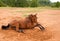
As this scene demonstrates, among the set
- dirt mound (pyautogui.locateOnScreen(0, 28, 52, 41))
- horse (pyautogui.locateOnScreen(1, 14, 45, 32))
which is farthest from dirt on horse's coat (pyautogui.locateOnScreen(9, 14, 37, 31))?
dirt mound (pyautogui.locateOnScreen(0, 28, 52, 41))

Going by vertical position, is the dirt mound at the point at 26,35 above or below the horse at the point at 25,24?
below

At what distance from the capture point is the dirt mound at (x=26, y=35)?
263 inches

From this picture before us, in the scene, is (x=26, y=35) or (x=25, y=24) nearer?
(x=26, y=35)

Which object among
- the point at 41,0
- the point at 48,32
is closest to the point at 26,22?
the point at 48,32

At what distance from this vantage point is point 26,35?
7047 mm

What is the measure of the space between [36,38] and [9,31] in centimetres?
122

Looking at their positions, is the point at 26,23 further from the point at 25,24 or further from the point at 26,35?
the point at 26,35

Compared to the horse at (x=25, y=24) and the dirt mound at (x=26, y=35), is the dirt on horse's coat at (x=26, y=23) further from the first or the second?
the dirt mound at (x=26, y=35)

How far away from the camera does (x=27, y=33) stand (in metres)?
7.26

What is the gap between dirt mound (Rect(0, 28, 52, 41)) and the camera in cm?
668

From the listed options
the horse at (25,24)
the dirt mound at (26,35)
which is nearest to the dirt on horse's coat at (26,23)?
the horse at (25,24)

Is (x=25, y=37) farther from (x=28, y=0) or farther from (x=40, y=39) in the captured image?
(x=28, y=0)

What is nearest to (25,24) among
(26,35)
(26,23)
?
(26,23)

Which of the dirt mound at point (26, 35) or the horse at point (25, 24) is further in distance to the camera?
the horse at point (25, 24)
